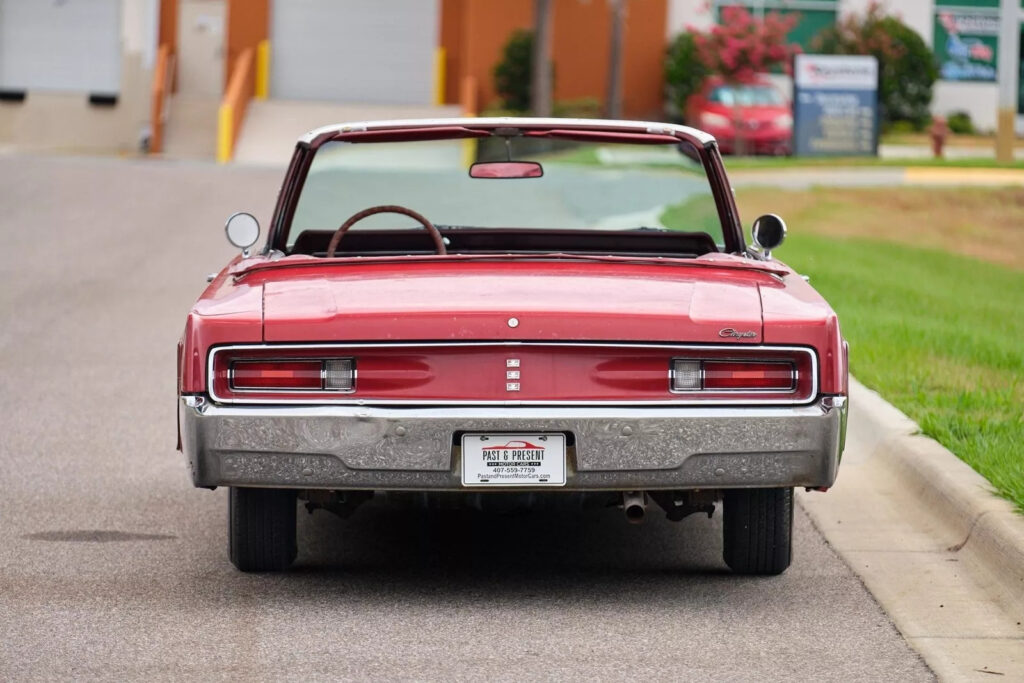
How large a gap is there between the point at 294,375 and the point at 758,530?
5.35 ft

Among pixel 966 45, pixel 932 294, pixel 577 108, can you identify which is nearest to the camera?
pixel 932 294

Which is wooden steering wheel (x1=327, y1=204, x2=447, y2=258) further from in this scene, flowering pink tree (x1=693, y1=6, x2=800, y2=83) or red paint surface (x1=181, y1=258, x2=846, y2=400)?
flowering pink tree (x1=693, y1=6, x2=800, y2=83)

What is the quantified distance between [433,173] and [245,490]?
19000 mm

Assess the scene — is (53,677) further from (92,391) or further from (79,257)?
(79,257)

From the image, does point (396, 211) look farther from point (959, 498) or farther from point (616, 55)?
point (616, 55)

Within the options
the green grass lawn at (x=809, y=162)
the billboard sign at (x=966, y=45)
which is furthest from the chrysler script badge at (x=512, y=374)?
the billboard sign at (x=966, y=45)

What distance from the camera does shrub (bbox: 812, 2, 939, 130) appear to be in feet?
130

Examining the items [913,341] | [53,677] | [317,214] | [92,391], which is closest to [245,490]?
[53,677]

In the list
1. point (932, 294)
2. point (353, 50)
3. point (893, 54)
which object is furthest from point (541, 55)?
point (932, 294)

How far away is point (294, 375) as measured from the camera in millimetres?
5004

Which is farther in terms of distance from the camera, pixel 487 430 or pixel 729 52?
Result: pixel 729 52

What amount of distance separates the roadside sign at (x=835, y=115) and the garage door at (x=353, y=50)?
1228 cm

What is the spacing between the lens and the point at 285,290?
5184 millimetres

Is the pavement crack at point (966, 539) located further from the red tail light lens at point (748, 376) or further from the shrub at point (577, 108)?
the shrub at point (577, 108)
